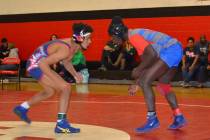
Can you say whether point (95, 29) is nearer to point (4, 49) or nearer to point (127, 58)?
point (127, 58)

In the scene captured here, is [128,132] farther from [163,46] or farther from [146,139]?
[163,46]

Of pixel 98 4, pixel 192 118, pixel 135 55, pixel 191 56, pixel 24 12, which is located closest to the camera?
pixel 192 118

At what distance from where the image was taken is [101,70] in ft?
58.3

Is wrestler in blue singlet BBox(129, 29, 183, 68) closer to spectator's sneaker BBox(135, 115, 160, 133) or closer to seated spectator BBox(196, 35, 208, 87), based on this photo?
spectator's sneaker BBox(135, 115, 160, 133)

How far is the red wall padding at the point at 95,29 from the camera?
16922 mm

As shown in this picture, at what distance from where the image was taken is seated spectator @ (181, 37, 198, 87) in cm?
1570

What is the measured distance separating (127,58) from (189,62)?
7.51ft

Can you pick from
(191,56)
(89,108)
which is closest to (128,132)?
(89,108)

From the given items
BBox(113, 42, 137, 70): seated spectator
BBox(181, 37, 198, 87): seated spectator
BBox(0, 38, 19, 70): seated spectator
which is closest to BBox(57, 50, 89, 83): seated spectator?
BBox(113, 42, 137, 70): seated spectator

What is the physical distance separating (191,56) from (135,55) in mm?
2208

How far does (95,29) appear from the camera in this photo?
1903 centimetres

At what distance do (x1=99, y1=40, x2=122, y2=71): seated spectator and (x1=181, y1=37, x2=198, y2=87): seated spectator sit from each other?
8.17 feet

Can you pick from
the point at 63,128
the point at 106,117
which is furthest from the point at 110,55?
the point at 63,128

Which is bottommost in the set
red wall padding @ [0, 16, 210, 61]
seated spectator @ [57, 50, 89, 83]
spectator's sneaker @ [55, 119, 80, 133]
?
seated spectator @ [57, 50, 89, 83]
